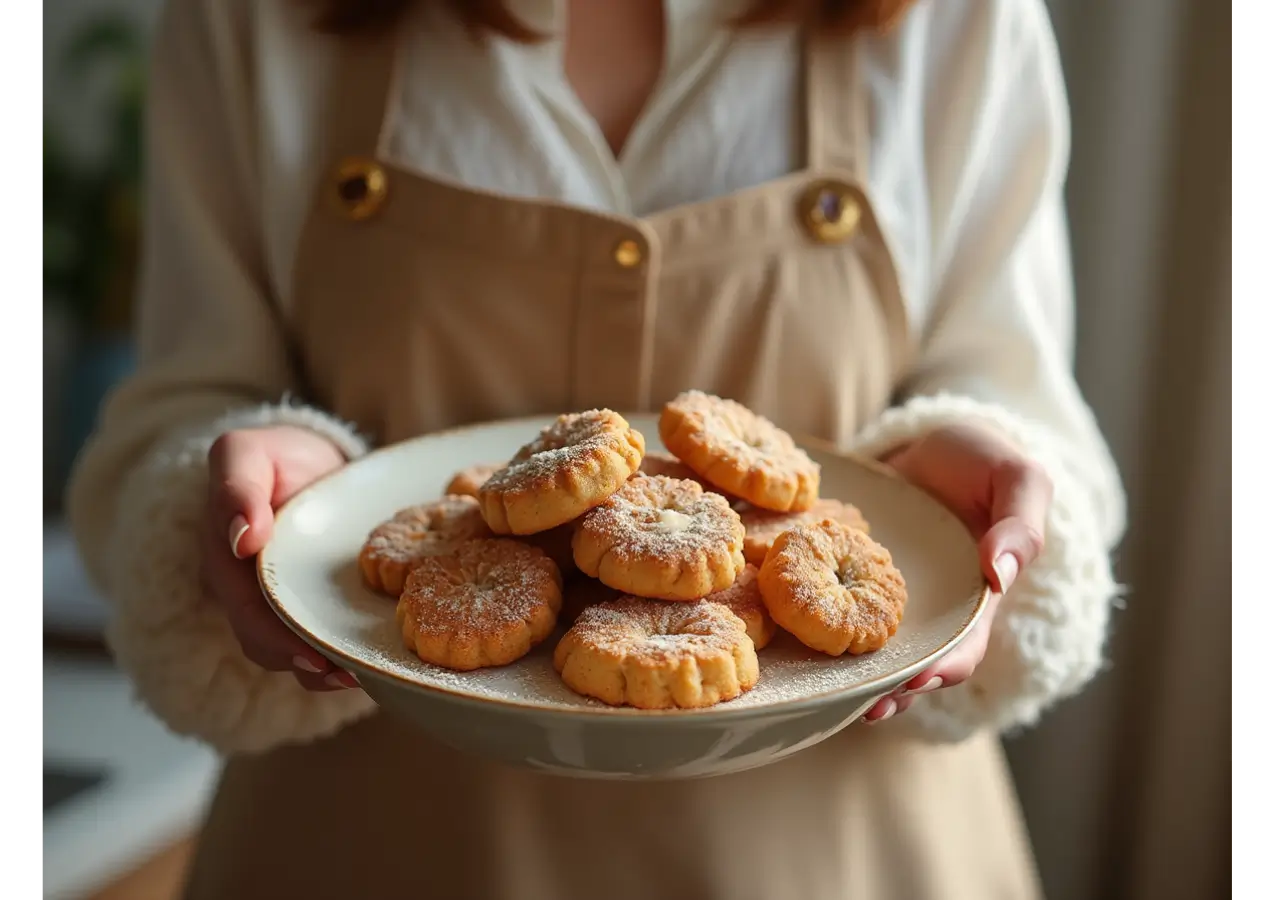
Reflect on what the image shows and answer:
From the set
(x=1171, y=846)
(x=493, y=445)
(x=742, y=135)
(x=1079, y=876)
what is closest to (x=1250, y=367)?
(x=742, y=135)

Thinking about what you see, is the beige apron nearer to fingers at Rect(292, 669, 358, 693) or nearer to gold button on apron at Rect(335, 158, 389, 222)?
gold button on apron at Rect(335, 158, 389, 222)

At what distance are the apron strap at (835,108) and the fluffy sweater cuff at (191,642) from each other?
430 mm

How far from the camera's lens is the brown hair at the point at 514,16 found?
0.81 meters

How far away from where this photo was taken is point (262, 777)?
0.86 meters

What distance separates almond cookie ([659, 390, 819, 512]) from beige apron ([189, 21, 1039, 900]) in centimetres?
12

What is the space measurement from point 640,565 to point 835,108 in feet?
1.41

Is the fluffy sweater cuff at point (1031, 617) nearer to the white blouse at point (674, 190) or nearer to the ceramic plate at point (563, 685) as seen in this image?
the white blouse at point (674, 190)

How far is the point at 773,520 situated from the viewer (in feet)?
2.23

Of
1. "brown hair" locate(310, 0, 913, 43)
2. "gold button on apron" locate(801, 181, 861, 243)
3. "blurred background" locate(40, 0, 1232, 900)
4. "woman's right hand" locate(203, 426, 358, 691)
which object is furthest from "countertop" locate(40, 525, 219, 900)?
"gold button on apron" locate(801, 181, 861, 243)

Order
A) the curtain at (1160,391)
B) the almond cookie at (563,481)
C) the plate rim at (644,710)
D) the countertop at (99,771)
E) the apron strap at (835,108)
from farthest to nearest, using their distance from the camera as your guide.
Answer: the countertop at (99,771) → the curtain at (1160,391) → the apron strap at (835,108) → the almond cookie at (563,481) → the plate rim at (644,710)

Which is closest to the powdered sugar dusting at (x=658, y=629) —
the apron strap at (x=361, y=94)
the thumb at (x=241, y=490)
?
the thumb at (x=241, y=490)

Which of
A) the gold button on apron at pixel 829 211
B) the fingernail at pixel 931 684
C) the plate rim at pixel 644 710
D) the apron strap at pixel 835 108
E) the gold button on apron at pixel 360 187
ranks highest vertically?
the apron strap at pixel 835 108

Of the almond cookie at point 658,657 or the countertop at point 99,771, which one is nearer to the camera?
the almond cookie at point 658,657

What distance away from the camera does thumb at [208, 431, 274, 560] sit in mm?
646
